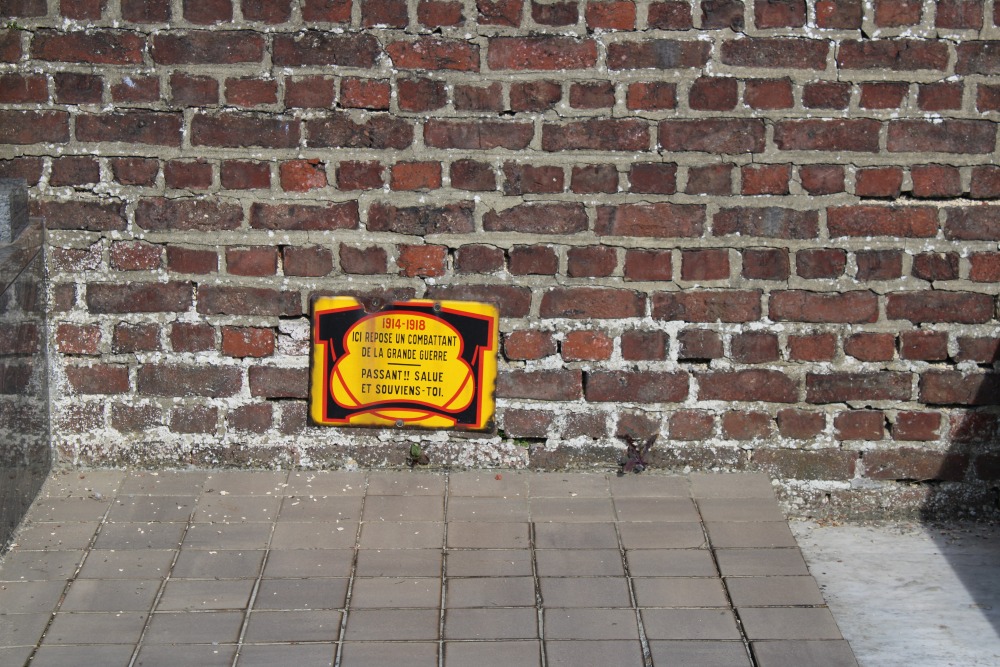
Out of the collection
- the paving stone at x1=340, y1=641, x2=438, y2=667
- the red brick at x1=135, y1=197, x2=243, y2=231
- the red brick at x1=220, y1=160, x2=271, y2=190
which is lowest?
the paving stone at x1=340, y1=641, x2=438, y2=667

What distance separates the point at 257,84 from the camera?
3.30m

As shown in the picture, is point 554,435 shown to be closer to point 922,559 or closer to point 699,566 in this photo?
point 699,566

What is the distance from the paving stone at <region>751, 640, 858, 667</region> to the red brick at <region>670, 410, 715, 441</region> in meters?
0.88

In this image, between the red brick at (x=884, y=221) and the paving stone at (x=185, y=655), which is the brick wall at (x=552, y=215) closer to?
the red brick at (x=884, y=221)

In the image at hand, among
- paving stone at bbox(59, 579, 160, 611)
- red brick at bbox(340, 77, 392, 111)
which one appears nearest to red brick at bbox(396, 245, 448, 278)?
red brick at bbox(340, 77, 392, 111)

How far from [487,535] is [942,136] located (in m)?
1.67

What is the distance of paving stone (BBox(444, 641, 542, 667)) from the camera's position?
102 inches

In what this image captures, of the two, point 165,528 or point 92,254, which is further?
point 92,254

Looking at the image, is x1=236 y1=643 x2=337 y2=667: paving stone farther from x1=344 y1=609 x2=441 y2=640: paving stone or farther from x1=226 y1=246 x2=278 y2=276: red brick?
x1=226 y1=246 x2=278 y2=276: red brick

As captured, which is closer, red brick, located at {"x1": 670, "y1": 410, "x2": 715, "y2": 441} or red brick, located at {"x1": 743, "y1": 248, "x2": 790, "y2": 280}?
red brick, located at {"x1": 743, "y1": 248, "x2": 790, "y2": 280}

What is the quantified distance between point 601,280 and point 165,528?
1.39 meters

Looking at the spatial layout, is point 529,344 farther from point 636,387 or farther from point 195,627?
point 195,627

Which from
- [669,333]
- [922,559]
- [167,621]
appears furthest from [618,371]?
[167,621]

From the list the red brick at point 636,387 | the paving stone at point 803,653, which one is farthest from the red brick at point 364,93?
the paving stone at point 803,653
